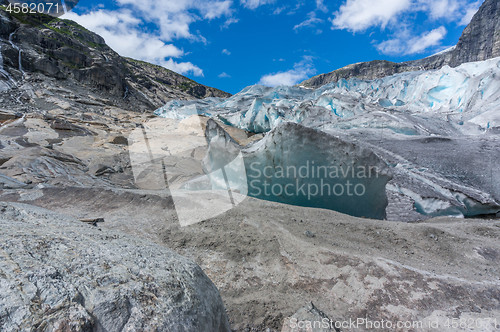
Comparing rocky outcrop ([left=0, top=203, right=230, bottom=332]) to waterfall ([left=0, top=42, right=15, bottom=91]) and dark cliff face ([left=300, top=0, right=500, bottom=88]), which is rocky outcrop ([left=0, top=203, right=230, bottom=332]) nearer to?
waterfall ([left=0, top=42, right=15, bottom=91])

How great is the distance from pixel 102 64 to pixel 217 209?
27577mm

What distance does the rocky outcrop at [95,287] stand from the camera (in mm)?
732

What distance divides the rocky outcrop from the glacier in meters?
2.87

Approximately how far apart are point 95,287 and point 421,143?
8.13m

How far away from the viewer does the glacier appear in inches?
153

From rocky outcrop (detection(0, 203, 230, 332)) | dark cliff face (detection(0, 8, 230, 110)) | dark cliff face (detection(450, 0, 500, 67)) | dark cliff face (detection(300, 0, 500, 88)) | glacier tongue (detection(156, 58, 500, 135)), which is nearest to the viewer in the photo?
rocky outcrop (detection(0, 203, 230, 332))

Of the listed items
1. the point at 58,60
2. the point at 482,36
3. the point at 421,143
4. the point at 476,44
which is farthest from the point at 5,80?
the point at 482,36

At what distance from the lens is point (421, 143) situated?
7.04 m

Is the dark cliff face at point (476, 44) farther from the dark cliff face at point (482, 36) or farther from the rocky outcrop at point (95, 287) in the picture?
the rocky outcrop at point (95, 287)

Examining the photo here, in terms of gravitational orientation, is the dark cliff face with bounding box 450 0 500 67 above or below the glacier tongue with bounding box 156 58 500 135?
above

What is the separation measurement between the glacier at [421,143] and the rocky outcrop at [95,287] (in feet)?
9.42

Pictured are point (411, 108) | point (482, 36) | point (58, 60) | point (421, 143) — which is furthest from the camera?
point (482, 36)

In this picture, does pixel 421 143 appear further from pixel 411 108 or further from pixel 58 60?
pixel 58 60

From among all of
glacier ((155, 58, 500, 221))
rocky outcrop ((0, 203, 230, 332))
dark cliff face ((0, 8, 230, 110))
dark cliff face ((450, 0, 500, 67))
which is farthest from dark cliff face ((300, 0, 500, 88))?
rocky outcrop ((0, 203, 230, 332))
